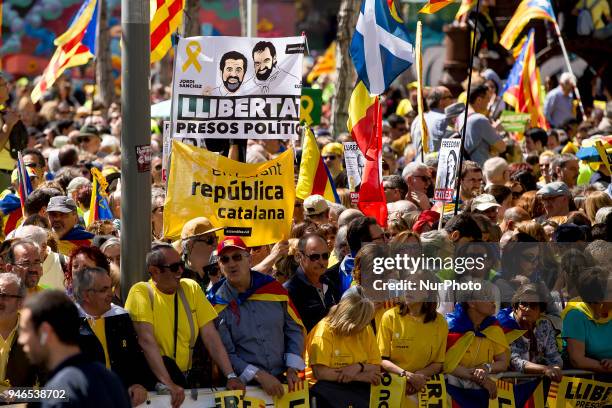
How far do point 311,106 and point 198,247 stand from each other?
22.7ft

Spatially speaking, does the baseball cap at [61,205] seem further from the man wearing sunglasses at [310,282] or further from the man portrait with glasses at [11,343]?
the man portrait with glasses at [11,343]

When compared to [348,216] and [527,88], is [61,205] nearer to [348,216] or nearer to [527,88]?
[348,216]

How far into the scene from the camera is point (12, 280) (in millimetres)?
7719

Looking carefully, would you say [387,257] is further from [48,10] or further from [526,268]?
[48,10]

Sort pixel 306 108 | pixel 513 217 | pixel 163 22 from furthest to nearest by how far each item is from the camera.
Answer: pixel 306 108 < pixel 163 22 < pixel 513 217

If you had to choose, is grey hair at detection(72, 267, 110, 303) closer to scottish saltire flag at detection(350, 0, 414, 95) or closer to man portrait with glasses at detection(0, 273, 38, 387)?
man portrait with glasses at detection(0, 273, 38, 387)

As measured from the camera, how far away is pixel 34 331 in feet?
18.0

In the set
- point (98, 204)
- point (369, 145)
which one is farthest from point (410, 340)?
point (98, 204)

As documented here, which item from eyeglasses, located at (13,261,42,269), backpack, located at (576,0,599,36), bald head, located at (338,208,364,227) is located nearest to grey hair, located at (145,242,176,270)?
eyeglasses, located at (13,261,42,269)

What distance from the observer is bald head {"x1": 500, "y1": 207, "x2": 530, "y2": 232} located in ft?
37.0

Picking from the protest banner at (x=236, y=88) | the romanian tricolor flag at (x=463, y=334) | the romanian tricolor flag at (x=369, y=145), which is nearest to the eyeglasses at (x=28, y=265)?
the protest banner at (x=236, y=88)

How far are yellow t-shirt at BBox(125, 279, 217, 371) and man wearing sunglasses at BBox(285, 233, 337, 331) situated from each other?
90 cm

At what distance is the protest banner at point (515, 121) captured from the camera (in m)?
18.6

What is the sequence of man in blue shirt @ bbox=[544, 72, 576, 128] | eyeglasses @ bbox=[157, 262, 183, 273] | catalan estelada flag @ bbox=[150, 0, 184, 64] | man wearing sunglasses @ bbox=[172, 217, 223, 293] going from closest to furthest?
eyeglasses @ bbox=[157, 262, 183, 273] < man wearing sunglasses @ bbox=[172, 217, 223, 293] < catalan estelada flag @ bbox=[150, 0, 184, 64] < man in blue shirt @ bbox=[544, 72, 576, 128]
